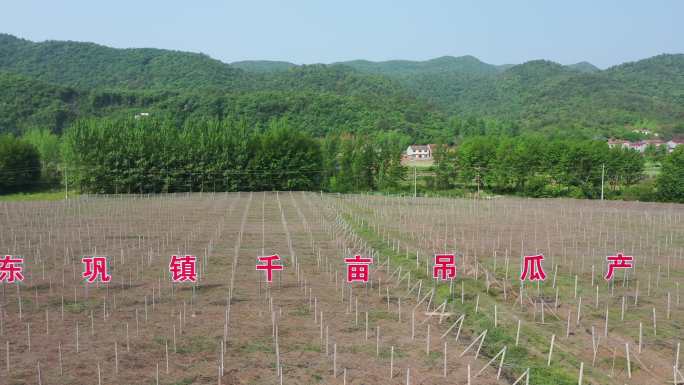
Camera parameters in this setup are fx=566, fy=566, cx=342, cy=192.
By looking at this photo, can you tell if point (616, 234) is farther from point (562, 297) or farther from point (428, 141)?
point (428, 141)

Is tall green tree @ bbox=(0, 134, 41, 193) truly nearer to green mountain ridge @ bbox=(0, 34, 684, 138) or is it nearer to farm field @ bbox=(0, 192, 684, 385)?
green mountain ridge @ bbox=(0, 34, 684, 138)

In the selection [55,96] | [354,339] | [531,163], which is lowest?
[354,339]

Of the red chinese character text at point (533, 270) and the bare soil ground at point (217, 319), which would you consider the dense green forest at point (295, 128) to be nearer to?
the bare soil ground at point (217, 319)

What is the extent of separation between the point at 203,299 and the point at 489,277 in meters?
7.08

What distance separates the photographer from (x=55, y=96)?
233 feet

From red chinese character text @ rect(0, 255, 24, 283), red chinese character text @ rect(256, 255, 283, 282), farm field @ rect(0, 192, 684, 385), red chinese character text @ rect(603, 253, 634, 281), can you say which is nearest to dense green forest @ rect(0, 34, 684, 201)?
farm field @ rect(0, 192, 684, 385)

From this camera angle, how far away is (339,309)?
38.3ft

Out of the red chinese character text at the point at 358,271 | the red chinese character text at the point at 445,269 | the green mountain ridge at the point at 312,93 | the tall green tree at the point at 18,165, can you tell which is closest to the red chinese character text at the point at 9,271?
the red chinese character text at the point at 358,271

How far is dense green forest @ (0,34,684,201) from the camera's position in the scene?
146 feet

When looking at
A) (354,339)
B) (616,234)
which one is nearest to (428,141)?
(616,234)

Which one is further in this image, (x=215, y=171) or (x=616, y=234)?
(x=215, y=171)

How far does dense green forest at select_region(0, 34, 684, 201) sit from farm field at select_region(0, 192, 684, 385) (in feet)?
71.1

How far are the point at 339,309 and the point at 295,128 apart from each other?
54.4 meters

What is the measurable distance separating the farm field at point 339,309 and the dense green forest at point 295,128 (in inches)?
853
